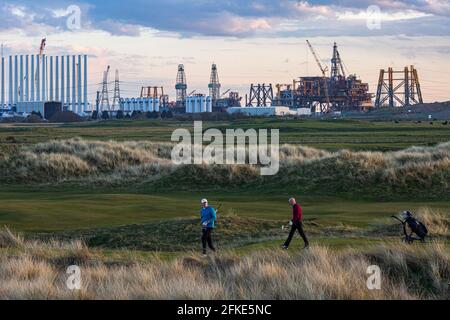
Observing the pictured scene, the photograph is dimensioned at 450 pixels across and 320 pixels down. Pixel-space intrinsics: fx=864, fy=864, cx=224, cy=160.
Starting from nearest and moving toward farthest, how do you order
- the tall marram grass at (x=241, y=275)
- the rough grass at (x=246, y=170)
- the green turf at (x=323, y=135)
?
the tall marram grass at (x=241, y=275) → the rough grass at (x=246, y=170) → the green turf at (x=323, y=135)

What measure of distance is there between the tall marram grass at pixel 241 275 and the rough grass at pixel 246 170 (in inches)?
1032

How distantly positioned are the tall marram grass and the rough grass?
26.2 meters

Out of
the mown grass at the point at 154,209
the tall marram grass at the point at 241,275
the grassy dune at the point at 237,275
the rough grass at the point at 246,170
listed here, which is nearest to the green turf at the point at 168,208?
the mown grass at the point at 154,209

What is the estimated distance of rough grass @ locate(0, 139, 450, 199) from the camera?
47.3 m

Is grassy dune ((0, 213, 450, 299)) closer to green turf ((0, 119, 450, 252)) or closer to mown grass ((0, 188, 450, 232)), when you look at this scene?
green turf ((0, 119, 450, 252))

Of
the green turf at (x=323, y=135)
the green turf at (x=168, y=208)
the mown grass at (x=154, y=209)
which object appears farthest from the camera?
the green turf at (x=323, y=135)

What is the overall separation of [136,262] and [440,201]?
86.4 ft

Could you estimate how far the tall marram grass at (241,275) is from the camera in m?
15.7

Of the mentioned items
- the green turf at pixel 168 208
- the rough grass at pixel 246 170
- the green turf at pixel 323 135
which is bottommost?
the green turf at pixel 168 208

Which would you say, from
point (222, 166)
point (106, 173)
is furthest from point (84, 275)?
point (106, 173)

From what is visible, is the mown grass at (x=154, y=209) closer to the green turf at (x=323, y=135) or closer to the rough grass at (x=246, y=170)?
the rough grass at (x=246, y=170)

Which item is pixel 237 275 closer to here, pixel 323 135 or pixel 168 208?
pixel 168 208

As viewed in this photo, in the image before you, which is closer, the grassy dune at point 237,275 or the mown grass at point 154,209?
the grassy dune at point 237,275
